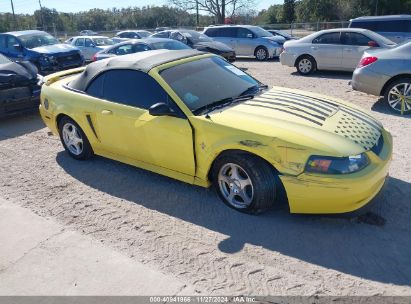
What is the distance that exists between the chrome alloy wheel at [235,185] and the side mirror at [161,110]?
776 mm

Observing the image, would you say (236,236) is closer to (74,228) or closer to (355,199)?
(355,199)

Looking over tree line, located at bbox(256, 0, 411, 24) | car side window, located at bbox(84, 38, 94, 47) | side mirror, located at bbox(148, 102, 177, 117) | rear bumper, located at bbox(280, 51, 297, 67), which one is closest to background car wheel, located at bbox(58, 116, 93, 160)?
side mirror, located at bbox(148, 102, 177, 117)

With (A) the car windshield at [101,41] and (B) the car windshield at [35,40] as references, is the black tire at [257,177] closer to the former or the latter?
(B) the car windshield at [35,40]

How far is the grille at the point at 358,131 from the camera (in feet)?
11.3

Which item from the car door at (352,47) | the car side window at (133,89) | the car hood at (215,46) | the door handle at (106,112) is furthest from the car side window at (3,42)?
the car door at (352,47)

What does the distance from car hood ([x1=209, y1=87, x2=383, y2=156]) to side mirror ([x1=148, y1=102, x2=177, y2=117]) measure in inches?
16.5

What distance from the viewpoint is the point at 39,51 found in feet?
42.5

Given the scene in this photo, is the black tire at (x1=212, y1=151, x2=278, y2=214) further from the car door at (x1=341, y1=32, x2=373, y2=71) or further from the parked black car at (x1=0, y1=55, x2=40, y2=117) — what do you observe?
the car door at (x1=341, y1=32, x2=373, y2=71)

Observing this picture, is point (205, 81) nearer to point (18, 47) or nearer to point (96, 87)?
point (96, 87)

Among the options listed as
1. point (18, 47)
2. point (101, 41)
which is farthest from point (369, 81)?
point (101, 41)

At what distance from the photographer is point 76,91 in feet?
16.6

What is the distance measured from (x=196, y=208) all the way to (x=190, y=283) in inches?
44.7

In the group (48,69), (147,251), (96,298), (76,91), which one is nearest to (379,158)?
(147,251)

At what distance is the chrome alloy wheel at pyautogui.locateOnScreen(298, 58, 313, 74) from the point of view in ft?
37.7
